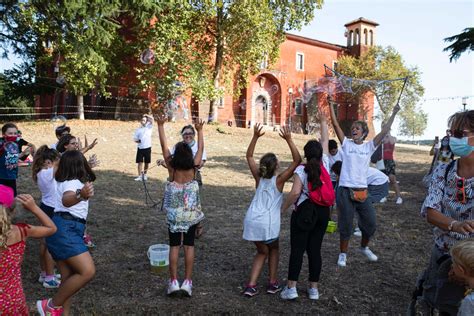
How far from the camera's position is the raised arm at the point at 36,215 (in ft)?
9.44

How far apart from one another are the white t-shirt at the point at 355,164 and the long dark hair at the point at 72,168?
3193 mm

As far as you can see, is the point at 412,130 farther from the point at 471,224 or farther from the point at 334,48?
the point at 471,224

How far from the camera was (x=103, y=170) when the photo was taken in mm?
13109

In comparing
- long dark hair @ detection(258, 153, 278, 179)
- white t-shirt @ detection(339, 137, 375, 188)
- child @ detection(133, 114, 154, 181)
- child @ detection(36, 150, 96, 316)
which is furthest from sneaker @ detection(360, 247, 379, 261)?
child @ detection(133, 114, 154, 181)

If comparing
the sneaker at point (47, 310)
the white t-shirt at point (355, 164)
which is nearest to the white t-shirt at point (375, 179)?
the white t-shirt at point (355, 164)

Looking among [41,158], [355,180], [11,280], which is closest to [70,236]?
[11,280]

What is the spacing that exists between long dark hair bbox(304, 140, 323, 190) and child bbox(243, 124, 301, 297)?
0.42ft

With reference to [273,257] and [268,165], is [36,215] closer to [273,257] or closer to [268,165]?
[268,165]

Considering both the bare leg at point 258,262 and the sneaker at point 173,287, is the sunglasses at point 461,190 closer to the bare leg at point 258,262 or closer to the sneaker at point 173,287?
the bare leg at point 258,262

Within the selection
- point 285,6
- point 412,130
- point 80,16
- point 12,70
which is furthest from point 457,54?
point 412,130

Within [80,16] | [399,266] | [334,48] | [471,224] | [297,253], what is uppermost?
[334,48]

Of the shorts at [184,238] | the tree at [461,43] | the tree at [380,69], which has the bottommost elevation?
the shorts at [184,238]

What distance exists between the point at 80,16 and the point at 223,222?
10.5 metres

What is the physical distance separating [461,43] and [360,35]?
3476 cm
